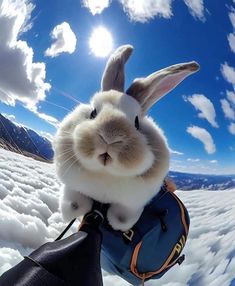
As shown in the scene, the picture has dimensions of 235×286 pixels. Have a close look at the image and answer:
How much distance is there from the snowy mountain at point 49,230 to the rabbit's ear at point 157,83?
13.6 inches

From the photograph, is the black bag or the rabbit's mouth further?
the rabbit's mouth

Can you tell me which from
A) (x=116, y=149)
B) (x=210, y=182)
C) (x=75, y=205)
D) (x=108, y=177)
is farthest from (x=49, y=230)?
(x=210, y=182)

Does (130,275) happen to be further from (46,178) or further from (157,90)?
(46,178)

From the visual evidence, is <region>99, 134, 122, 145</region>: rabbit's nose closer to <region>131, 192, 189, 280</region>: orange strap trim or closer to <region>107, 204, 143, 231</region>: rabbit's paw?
<region>107, 204, 143, 231</region>: rabbit's paw

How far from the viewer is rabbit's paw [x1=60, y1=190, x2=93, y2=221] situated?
117cm

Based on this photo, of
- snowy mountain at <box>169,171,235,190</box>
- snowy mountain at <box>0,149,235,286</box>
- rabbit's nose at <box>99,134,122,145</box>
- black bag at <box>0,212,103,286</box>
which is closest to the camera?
black bag at <box>0,212,103,286</box>

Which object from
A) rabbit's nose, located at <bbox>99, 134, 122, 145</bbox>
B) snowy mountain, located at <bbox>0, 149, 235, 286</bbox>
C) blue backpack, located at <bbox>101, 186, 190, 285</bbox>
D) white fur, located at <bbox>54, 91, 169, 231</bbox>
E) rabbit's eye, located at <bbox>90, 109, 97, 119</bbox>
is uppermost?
rabbit's eye, located at <bbox>90, 109, 97, 119</bbox>

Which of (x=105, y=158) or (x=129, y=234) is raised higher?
(x=105, y=158)

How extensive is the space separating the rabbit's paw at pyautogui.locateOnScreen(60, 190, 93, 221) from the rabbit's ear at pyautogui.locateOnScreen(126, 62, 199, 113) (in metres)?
0.32

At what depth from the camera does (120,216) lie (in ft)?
3.76

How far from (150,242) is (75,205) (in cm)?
26

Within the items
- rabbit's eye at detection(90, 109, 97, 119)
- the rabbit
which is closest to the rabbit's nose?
the rabbit

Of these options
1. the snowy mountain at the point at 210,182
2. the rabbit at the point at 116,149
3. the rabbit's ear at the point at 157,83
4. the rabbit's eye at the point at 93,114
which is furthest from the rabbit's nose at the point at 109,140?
the snowy mountain at the point at 210,182

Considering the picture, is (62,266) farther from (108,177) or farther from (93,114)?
(93,114)
